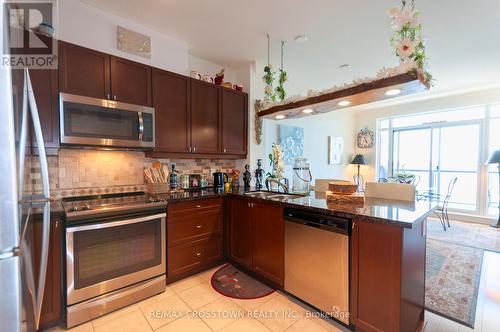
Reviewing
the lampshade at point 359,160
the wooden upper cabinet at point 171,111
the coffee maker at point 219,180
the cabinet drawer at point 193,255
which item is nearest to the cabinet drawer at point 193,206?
the cabinet drawer at point 193,255

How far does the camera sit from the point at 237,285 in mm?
2420

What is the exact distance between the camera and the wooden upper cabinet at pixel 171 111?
257cm

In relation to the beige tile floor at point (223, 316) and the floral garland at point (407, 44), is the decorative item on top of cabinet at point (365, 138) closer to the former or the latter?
the beige tile floor at point (223, 316)

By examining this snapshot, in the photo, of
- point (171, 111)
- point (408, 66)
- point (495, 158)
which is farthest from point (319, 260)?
point (495, 158)

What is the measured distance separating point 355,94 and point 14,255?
215 cm

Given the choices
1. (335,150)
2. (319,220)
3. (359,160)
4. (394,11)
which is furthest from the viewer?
(359,160)

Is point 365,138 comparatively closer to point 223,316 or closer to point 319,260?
point 319,260

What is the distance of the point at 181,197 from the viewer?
2.45 meters

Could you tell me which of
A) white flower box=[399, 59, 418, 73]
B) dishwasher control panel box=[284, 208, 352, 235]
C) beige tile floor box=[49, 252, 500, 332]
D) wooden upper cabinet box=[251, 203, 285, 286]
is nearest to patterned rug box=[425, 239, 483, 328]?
beige tile floor box=[49, 252, 500, 332]

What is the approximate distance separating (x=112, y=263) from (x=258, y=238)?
1373 millimetres

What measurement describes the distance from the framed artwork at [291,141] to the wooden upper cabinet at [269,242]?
78.9 inches

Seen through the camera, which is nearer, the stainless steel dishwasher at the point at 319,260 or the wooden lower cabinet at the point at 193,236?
the stainless steel dishwasher at the point at 319,260

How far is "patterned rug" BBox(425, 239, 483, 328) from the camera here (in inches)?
80.6

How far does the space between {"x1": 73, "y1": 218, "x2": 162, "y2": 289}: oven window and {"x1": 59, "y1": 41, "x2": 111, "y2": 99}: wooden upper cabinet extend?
49.5 inches
